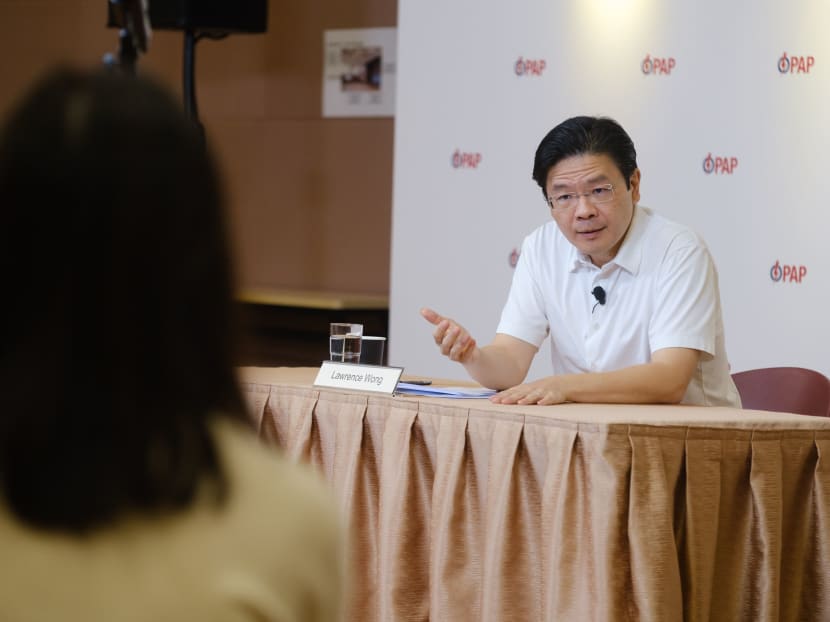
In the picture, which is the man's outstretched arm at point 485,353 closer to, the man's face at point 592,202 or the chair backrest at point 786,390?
the man's face at point 592,202

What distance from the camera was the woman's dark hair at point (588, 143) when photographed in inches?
114

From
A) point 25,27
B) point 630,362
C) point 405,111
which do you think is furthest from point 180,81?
point 630,362

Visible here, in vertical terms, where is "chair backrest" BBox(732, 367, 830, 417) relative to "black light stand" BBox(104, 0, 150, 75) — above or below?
below

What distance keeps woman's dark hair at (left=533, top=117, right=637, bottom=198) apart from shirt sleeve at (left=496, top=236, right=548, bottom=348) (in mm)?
308

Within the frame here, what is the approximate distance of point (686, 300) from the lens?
109 inches

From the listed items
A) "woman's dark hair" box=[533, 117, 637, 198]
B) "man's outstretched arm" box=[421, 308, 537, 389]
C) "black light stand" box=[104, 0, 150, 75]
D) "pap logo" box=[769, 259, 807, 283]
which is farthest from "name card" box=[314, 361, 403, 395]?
"pap logo" box=[769, 259, 807, 283]

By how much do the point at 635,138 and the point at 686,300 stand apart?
1.65 meters

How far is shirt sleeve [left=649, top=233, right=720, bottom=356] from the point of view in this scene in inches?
108

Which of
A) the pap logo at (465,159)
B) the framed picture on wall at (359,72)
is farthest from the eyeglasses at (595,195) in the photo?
the framed picture on wall at (359,72)

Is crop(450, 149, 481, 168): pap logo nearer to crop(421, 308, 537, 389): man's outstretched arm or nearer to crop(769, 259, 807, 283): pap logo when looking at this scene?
crop(769, 259, 807, 283): pap logo

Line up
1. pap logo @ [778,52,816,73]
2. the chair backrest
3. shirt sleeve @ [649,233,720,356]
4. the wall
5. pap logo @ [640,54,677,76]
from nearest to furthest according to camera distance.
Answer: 1. shirt sleeve @ [649,233,720,356]
2. the chair backrest
3. pap logo @ [778,52,816,73]
4. pap logo @ [640,54,677,76]
5. the wall

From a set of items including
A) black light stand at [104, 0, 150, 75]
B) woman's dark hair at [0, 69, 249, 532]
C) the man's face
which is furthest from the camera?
the man's face

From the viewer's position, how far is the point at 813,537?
2.31 meters

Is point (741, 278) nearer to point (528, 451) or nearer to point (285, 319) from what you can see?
point (528, 451)
